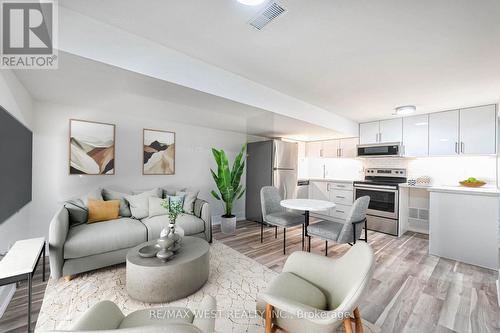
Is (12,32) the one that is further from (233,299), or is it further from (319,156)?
(319,156)

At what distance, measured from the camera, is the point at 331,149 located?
5.21 metres

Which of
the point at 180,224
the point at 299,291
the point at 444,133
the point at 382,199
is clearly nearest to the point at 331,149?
the point at 382,199

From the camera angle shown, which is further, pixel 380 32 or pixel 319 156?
pixel 319 156

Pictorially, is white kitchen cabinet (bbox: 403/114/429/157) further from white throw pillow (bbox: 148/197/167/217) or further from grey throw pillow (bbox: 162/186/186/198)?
white throw pillow (bbox: 148/197/167/217)

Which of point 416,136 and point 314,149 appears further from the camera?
point 314,149

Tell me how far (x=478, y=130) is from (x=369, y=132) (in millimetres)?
1669

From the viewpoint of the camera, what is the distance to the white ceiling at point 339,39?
1418 millimetres

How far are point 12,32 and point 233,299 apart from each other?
9.22ft

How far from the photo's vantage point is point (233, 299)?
197 centimetres

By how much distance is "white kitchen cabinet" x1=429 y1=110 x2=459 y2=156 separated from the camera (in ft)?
11.9

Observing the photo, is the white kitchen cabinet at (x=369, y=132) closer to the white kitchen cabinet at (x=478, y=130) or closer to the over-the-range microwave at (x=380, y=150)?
the over-the-range microwave at (x=380, y=150)

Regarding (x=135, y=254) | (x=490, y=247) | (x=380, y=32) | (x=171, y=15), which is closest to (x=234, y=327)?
(x=135, y=254)

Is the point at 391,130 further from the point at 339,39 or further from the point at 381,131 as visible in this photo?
the point at 339,39

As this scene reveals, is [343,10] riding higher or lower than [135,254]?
higher
